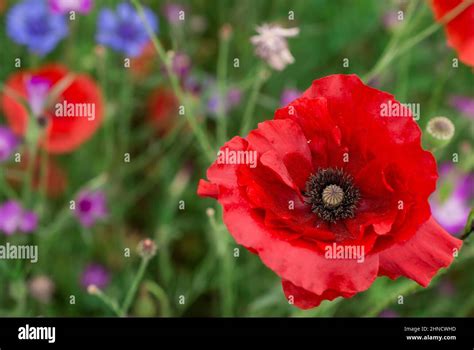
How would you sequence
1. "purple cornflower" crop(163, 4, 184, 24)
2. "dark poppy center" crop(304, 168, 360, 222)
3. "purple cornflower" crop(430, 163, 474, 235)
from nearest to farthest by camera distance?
"dark poppy center" crop(304, 168, 360, 222)
"purple cornflower" crop(430, 163, 474, 235)
"purple cornflower" crop(163, 4, 184, 24)

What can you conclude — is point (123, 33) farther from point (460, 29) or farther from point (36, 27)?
point (460, 29)

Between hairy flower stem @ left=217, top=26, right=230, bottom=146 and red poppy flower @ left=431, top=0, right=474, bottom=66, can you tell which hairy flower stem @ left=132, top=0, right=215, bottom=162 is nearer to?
hairy flower stem @ left=217, top=26, right=230, bottom=146

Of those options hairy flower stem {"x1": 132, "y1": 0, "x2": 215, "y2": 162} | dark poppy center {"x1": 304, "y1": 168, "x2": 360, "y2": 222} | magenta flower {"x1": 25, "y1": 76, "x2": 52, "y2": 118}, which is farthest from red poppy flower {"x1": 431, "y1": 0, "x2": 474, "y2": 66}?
magenta flower {"x1": 25, "y1": 76, "x2": 52, "y2": 118}

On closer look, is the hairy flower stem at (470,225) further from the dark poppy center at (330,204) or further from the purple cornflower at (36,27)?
the purple cornflower at (36,27)

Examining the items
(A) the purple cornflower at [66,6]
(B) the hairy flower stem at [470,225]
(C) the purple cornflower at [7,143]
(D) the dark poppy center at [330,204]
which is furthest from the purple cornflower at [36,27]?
(B) the hairy flower stem at [470,225]

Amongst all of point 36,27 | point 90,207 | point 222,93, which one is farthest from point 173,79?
point 36,27
